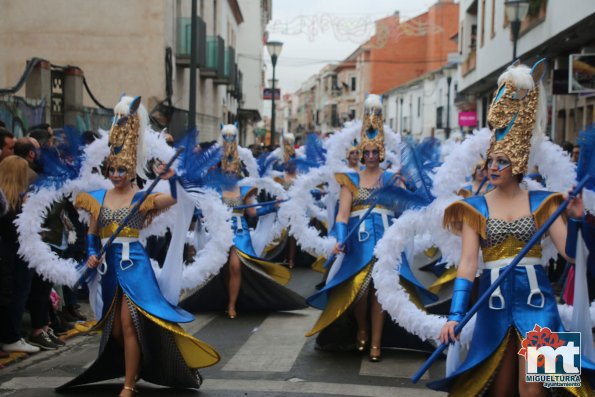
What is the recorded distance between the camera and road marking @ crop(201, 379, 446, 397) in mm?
6559

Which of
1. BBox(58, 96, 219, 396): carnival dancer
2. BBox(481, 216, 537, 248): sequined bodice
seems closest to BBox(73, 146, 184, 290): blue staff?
BBox(58, 96, 219, 396): carnival dancer

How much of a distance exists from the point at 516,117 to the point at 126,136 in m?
3.02

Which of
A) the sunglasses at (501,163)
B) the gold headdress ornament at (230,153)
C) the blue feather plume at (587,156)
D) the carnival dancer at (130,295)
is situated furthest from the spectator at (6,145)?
the blue feather plume at (587,156)

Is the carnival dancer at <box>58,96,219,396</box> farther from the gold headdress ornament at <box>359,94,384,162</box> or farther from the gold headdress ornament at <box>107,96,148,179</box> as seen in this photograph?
the gold headdress ornament at <box>359,94,384,162</box>

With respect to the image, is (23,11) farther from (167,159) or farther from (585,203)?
(585,203)

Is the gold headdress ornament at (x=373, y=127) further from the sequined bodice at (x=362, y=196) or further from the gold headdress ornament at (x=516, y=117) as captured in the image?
the gold headdress ornament at (x=516, y=117)

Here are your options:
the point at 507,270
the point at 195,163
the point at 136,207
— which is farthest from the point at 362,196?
the point at 507,270

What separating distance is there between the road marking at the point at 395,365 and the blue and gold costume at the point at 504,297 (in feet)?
7.01

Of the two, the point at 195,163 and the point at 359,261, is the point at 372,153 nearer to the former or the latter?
the point at 359,261

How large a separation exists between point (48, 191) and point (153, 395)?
6.47ft

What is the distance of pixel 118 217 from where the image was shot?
21.6 feet

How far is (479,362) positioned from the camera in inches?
192

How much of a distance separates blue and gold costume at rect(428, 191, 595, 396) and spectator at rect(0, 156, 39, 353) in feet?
14.1

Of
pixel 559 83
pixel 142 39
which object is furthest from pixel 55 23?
pixel 559 83
